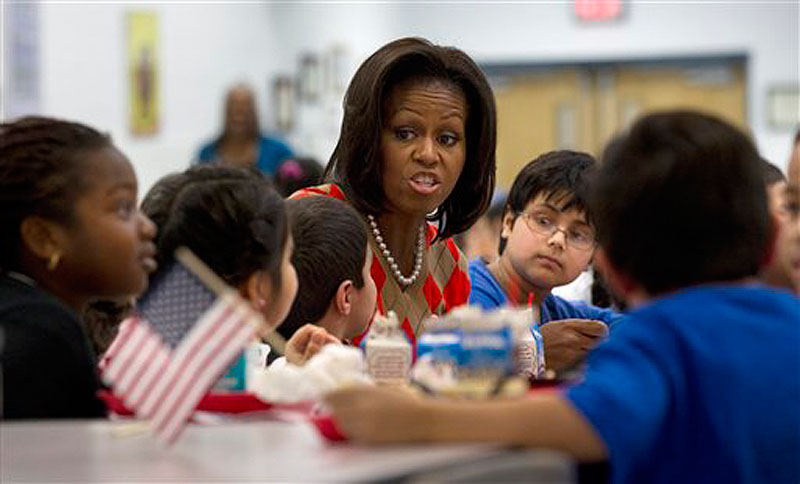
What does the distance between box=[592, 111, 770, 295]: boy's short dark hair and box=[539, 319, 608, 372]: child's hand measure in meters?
1.47

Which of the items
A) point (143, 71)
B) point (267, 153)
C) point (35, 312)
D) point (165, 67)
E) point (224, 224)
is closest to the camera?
point (35, 312)

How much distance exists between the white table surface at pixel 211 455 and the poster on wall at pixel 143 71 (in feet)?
26.6

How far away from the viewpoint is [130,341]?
225 cm

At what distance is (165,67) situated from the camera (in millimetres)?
10703

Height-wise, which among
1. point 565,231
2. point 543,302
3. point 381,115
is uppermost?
point 381,115

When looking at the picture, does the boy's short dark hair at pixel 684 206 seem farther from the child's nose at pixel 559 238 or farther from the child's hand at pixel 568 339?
the child's nose at pixel 559 238

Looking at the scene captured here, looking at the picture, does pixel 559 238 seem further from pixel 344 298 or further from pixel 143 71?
pixel 143 71

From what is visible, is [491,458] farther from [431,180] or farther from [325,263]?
[431,180]

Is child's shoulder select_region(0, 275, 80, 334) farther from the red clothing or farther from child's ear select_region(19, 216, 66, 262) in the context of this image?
the red clothing

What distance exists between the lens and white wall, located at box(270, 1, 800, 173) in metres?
13.6

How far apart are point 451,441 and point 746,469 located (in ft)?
1.35

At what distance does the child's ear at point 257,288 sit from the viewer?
274 centimetres

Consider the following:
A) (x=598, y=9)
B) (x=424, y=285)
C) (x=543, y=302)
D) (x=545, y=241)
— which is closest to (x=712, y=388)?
(x=424, y=285)

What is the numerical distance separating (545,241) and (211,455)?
2.28m
